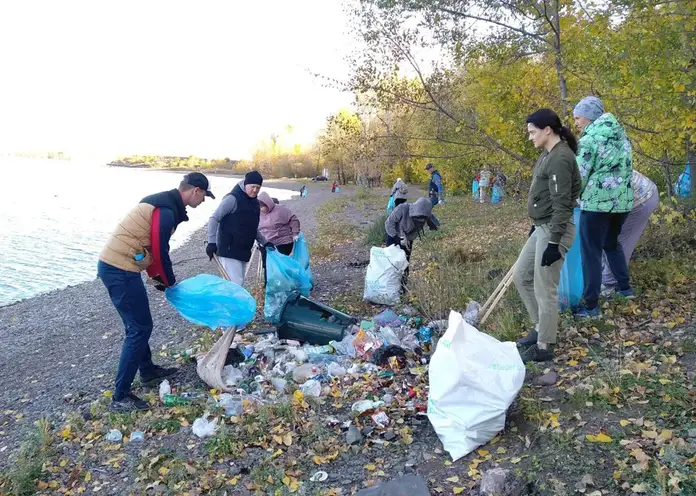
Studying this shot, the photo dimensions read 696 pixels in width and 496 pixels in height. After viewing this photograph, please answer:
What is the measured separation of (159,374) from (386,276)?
2897mm

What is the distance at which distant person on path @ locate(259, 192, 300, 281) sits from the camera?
7363 mm

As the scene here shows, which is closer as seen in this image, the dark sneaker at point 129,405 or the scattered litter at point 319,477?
the scattered litter at point 319,477

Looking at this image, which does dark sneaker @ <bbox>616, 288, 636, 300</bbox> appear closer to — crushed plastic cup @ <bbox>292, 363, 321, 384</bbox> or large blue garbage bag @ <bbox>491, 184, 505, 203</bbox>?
crushed plastic cup @ <bbox>292, 363, 321, 384</bbox>

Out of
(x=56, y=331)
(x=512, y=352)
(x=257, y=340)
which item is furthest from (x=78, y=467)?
(x=56, y=331)

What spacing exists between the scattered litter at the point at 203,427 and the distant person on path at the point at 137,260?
66 cm

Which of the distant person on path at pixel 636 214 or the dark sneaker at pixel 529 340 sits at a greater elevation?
the distant person on path at pixel 636 214

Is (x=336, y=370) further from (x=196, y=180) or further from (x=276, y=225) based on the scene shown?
(x=276, y=225)

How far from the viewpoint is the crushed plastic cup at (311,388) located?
13.9 ft

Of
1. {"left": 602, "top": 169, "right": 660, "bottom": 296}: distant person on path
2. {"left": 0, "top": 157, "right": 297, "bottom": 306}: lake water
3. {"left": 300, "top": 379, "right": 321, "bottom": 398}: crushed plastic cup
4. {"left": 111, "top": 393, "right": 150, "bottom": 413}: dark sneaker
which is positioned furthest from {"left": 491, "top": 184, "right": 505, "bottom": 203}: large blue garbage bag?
{"left": 111, "top": 393, "right": 150, "bottom": 413}: dark sneaker

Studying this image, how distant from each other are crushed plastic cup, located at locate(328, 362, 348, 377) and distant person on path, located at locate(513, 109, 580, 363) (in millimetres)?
1458

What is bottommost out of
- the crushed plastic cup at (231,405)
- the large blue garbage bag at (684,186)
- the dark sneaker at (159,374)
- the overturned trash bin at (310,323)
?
the dark sneaker at (159,374)

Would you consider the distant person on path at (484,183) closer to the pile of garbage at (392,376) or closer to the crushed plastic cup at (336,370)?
the pile of garbage at (392,376)

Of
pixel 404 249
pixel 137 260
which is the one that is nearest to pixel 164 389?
pixel 137 260

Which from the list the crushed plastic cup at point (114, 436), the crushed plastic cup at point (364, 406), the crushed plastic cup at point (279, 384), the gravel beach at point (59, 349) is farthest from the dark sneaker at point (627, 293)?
the gravel beach at point (59, 349)
